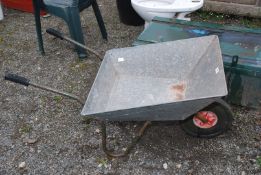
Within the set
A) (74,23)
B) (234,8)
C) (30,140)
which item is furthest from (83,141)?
(234,8)

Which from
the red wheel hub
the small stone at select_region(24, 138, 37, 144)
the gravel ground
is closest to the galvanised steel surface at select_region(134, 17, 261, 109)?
the gravel ground

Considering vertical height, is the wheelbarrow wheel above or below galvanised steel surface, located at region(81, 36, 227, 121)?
below

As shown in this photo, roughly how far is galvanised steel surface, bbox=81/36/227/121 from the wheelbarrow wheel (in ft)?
0.64

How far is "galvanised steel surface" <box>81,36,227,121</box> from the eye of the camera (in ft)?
8.37

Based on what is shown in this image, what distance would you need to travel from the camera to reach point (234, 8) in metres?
4.69

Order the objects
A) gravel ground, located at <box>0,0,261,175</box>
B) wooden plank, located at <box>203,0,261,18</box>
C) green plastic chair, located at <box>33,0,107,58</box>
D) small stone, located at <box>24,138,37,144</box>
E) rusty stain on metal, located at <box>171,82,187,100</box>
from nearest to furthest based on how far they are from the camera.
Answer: gravel ground, located at <box>0,0,261,175</box> < rusty stain on metal, located at <box>171,82,187,100</box> < small stone, located at <box>24,138,37,144</box> < green plastic chair, located at <box>33,0,107,58</box> < wooden plank, located at <box>203,0,261,18</box>

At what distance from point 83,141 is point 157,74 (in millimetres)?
939

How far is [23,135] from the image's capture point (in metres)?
3.05

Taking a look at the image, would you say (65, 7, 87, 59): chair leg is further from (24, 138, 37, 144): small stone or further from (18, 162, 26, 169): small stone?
(18, 162, 26, 169): small stone

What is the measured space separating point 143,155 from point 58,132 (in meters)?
0.89

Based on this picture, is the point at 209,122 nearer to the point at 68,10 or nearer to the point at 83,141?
the point at 83,141

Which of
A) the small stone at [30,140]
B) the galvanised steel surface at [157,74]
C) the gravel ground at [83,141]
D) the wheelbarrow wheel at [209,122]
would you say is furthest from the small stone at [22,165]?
the wheelbarrow wheel at [209,122]

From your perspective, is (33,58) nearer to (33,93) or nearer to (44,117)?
(33,93)

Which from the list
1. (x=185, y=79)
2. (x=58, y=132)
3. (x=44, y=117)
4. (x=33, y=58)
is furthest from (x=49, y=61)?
(x=185, y=79)
